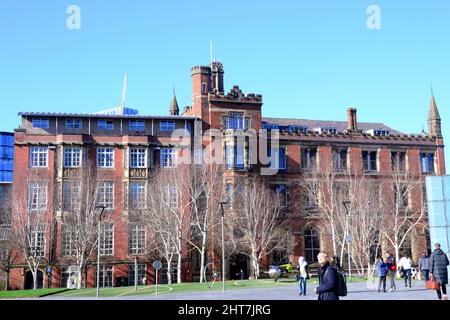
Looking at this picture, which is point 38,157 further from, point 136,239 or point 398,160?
point 398,160

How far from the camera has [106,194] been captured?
52.1 meters

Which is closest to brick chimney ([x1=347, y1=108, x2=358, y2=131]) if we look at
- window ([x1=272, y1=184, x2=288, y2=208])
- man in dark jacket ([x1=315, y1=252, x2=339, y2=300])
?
window ([x1=272, y1=184, x2=288, y2=208])

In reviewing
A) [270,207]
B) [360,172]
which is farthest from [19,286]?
[360,172]

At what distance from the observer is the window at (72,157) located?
51.7m

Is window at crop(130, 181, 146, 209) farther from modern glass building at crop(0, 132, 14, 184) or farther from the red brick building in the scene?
modern glass building at crop(0, 132, 14, 184)

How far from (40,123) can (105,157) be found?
6.72 m

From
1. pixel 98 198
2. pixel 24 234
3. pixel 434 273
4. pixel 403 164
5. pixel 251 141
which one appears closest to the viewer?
pixel 434 273

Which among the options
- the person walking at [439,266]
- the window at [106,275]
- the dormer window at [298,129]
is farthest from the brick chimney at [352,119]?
the person walking at [439,266]

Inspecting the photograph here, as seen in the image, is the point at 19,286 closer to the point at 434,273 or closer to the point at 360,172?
the point at 360,172

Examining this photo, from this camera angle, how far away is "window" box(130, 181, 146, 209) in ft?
171

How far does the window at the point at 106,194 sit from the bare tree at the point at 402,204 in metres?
24.7

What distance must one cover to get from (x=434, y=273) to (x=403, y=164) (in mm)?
48644

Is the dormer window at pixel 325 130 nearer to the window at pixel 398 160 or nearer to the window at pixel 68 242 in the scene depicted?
the window at pixel 398 160
